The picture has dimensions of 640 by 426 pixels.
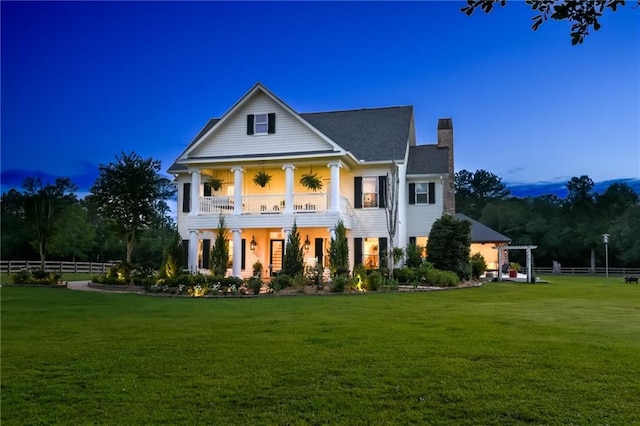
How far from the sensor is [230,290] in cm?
1889

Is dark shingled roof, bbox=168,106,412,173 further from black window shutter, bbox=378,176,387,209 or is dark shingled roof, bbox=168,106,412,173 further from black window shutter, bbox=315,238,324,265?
black window shutter, bbox=315,238,324,265

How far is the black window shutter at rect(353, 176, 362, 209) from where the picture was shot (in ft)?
83.1

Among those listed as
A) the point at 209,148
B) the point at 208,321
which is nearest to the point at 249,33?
the point at 209,148

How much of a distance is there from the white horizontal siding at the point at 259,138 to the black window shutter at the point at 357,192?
2885 millimetres

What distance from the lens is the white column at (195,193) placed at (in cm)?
2473

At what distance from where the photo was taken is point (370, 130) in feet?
92.5

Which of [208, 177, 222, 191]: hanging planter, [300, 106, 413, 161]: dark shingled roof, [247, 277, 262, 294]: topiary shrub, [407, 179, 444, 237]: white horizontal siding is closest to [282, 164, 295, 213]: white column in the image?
[300, 106, 413, 161]: dark shingled roof

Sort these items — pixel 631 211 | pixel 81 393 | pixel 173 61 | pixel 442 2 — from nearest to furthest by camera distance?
Answer: pixel 81 393
pixel 442 2
pixel 173 61
pixel 631 211

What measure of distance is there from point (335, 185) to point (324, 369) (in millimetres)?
16976

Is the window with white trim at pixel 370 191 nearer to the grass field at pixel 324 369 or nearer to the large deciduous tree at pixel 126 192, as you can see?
the large deciduous tree at pixel 126 192

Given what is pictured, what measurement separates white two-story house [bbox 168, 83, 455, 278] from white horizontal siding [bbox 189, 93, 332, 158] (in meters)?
0.05

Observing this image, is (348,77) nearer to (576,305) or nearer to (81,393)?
(576,305)

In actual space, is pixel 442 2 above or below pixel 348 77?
below

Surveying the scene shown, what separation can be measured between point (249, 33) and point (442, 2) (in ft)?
40.5
